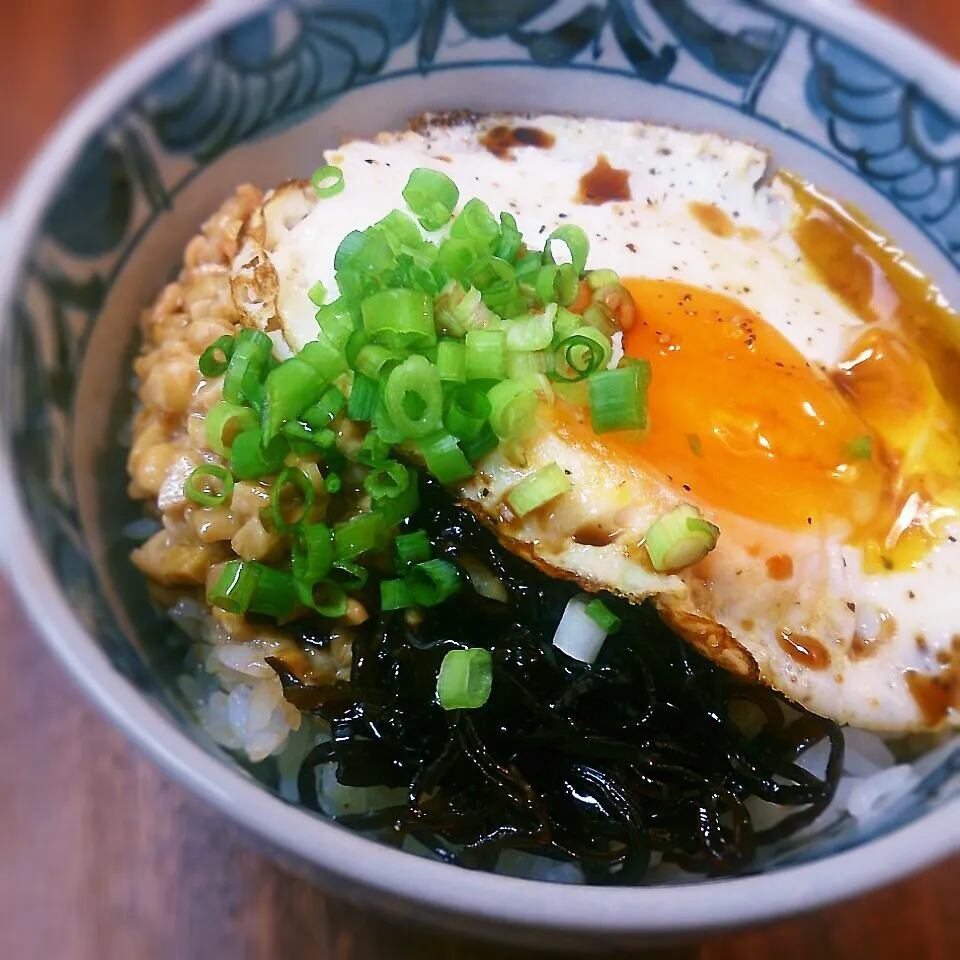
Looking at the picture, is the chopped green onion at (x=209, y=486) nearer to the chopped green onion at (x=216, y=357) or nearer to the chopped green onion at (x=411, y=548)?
the chopped green onion at (x=216, y=357)

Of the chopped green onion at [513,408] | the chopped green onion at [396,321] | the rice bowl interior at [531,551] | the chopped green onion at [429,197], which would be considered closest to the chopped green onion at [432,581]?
the rice bowl interior at [531,551]

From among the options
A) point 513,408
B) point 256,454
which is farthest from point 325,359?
point 513,408

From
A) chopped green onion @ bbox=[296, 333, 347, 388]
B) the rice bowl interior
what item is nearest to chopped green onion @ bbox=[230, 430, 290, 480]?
the rice bowl interior

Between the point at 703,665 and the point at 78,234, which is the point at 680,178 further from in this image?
the point at 78,234

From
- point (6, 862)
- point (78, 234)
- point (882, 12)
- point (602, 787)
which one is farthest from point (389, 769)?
point (882, 12)

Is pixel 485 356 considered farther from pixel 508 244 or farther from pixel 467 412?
pixel 508 244

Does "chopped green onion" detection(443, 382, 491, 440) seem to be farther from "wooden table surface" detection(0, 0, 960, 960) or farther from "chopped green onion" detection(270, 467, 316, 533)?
"wooden table surface" detection(0, 0, 960, 960)
